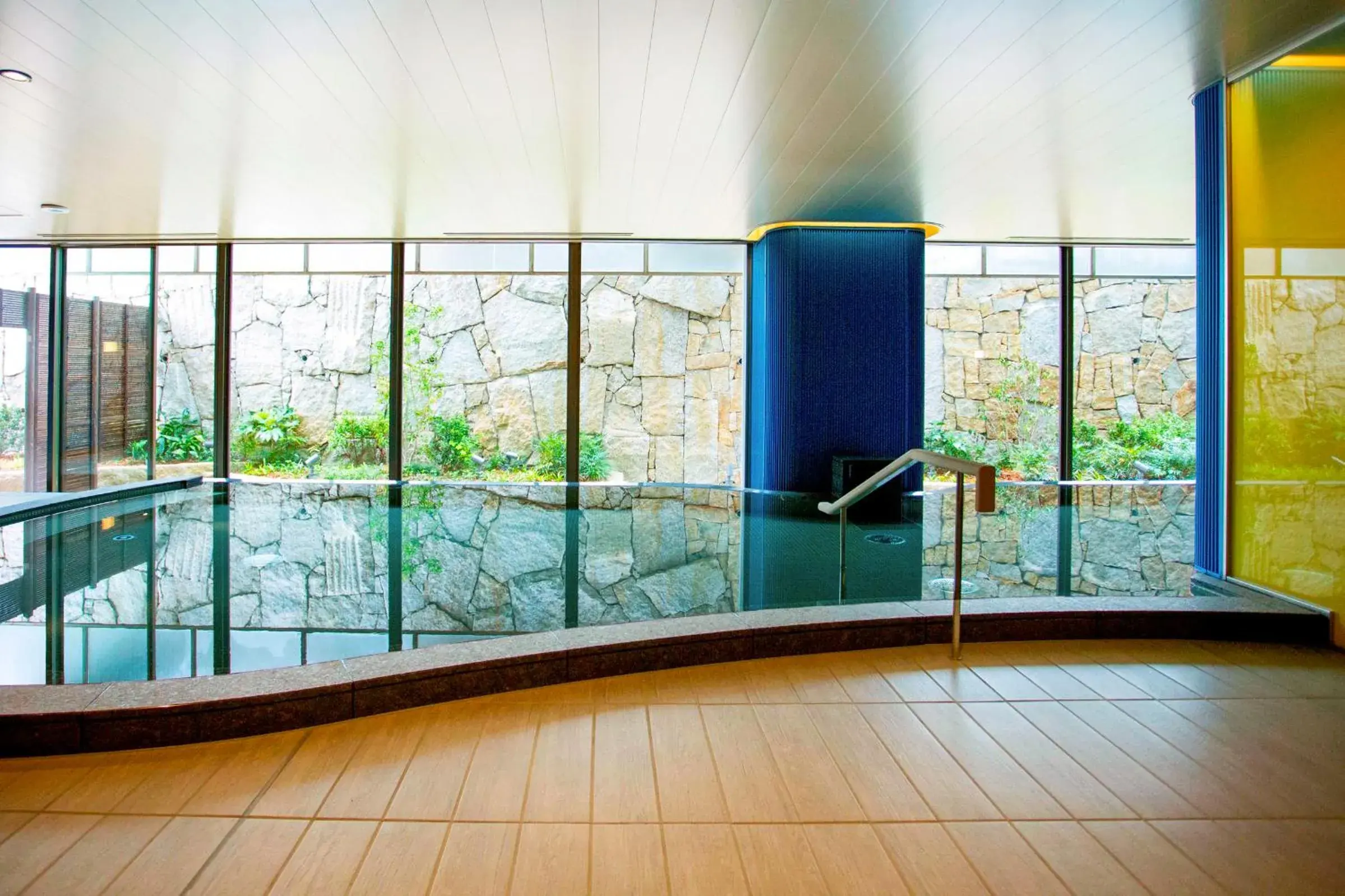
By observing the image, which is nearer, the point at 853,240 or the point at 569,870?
the point at 569,870

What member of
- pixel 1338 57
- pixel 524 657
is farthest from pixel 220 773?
pixel 1338 57

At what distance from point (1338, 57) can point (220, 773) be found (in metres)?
5.09

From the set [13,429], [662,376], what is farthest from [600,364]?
[13,429]

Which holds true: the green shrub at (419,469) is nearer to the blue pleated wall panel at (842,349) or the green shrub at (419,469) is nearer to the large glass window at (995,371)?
the blue pleated wall panel at (842,349)

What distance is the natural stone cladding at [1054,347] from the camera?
36.5ft

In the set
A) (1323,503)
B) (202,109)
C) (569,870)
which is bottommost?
(569,870)

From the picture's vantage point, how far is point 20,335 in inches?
382

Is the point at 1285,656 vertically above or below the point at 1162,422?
below

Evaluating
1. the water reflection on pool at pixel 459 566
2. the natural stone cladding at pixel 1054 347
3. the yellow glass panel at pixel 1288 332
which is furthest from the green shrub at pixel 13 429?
the yellow glass panel at pixel 1288 332

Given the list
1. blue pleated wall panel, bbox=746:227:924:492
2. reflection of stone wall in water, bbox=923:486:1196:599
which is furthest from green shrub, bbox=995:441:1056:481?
blue pleated wall panel, bbox=746:227:924:492

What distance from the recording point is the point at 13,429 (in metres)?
9.76

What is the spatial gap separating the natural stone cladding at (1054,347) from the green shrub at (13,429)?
1084 cm

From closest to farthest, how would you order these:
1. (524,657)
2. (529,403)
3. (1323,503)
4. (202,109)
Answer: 1. (524,657)
2. (1323,503)
3. (202,109)
4. (529,403)

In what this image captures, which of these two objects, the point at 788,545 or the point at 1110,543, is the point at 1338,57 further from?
the point at 788,545
